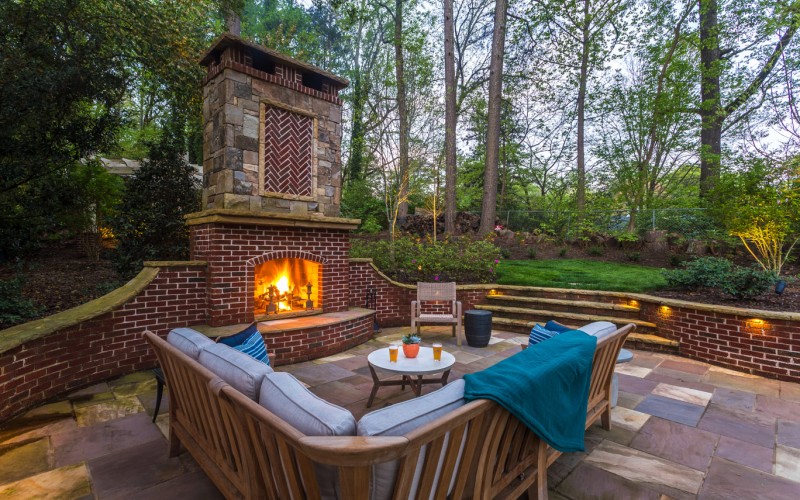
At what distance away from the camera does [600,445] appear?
266 cm

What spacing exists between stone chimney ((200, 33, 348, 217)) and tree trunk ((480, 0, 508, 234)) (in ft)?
16.9

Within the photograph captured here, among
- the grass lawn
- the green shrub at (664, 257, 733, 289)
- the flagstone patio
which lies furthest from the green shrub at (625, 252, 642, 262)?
the flagstone patio

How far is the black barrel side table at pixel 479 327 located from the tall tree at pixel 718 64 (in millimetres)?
7118

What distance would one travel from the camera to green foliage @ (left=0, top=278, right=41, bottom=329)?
4160mm

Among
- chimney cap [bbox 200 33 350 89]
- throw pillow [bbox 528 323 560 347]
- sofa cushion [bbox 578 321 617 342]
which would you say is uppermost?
chimney cap [bbox 200 33 350 89]

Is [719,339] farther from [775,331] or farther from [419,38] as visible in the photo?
[419,38]

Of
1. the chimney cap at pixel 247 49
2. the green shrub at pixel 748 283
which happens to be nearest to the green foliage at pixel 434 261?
the chimney cap at pixel 247 49

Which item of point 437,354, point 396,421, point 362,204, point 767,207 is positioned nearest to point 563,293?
point 767,207

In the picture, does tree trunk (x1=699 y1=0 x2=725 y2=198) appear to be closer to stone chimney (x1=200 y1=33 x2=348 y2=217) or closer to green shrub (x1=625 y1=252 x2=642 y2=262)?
green shrub (x1=625 y1=252 x2=642 y2=262)

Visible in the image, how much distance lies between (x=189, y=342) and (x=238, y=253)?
8.36ft

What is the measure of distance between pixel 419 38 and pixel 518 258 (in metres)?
7.86

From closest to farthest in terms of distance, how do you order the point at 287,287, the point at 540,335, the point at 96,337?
the point at 540,335, the point at 96,337, the point at 287,287

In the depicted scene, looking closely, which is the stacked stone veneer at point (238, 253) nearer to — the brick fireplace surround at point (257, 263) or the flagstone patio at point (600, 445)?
the brick fireplace surround at point (257, 263)

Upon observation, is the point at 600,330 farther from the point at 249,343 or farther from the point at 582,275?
the point at 582,275
